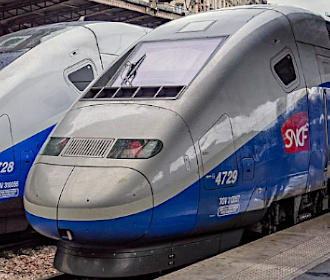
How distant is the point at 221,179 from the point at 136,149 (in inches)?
36.5

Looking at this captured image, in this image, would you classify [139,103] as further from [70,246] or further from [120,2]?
Answer: [120,2]

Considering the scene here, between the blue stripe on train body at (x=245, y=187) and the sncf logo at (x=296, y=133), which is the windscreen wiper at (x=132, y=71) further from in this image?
the sncf logo at (x=296, y=133)

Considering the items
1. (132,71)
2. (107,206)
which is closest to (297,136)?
(132,71)

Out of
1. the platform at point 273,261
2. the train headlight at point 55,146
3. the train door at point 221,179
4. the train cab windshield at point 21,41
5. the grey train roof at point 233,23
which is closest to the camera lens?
the platform at point 273,261

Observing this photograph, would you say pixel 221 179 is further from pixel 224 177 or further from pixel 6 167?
pixel 6 167

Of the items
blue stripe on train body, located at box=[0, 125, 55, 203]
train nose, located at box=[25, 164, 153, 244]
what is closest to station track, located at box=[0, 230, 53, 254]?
blue stripe on train body, located at box=[0, 125, 55, 203]

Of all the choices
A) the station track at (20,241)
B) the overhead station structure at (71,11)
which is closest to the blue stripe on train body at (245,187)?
the station track at (20,241)

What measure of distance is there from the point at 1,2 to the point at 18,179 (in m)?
14.2

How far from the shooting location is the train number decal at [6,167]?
8.01 meters

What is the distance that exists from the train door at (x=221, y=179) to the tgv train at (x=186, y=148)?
0.5 inches

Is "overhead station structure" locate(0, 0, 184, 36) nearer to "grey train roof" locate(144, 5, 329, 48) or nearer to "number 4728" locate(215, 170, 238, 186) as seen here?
"grey train roof" locate(144, 5, 329, 48)

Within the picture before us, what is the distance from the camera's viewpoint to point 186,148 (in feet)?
18.5

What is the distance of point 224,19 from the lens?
23.2 feet

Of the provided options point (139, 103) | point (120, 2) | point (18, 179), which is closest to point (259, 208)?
point (139, 103)
